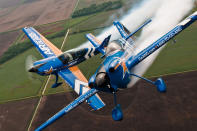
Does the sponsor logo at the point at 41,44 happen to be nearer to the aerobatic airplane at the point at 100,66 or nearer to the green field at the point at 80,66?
the aerobatic airplane at the point at 100,66

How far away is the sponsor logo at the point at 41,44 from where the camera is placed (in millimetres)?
23869

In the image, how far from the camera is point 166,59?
2728 centimetres

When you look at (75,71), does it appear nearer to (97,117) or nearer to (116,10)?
(97,117)

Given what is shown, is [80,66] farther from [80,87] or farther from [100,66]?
[100,66]

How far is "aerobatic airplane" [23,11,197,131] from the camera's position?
12.3 meters

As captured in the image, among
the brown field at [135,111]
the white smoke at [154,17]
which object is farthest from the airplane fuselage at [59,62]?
the white smoke at [154,17]

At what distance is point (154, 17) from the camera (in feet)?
119

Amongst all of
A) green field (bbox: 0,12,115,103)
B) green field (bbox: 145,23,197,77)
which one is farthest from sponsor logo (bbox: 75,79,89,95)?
green field (bbox: 145,23,197,77)

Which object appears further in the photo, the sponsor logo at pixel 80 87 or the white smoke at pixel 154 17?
the white smoke at pixel 154 17

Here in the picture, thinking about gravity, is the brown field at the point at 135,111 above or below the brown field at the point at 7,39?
below

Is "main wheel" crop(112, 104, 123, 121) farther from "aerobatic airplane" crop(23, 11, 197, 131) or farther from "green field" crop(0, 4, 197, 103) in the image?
"green field" crop(0, 4, 197, 103)

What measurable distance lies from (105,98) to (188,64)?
→ 1420 cm

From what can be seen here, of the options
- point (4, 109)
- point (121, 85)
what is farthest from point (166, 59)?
point (4, 109)

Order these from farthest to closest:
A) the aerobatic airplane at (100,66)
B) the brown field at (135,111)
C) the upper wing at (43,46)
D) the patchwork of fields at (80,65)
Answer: the upper wing at (43,46) → the patchwork of fields at (80,65) → the brown field at (135,111) → the aerobatic airplane at (100,66)
